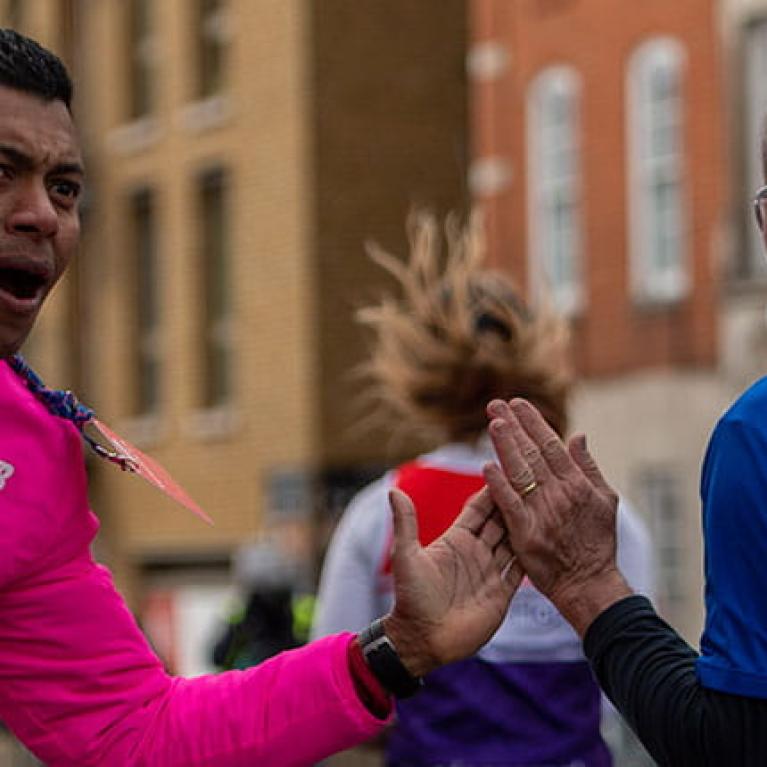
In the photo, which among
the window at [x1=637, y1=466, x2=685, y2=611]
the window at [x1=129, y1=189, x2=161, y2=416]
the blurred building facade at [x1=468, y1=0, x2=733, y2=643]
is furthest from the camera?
the window at [x1=129, y1=189, x2=161, y2=416]

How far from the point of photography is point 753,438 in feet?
8.69

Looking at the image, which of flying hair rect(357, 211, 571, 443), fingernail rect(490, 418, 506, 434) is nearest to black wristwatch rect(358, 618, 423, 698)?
Result: fingernail rect(490, 418, 506, 434)

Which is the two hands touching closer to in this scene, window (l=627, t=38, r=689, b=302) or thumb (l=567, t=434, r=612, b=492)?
thumb (l=567, t=434, r=612, b=492)

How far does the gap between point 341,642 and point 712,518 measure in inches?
21.4

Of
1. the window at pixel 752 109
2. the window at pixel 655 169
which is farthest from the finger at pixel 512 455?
the window at pixel 655 169

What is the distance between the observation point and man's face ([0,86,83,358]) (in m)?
2.90

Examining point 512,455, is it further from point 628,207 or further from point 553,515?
point 628,207

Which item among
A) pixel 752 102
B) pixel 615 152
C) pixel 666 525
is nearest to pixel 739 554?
pixel 752 102

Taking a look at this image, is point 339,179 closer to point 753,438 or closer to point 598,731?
point 598,731

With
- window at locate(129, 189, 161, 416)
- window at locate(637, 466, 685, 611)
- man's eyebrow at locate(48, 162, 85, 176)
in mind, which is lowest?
window at locate(637, 466, 685, 611)

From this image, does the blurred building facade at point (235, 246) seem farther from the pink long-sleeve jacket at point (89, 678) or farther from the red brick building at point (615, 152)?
the pink long-sleeve jacket at point (89, 678)

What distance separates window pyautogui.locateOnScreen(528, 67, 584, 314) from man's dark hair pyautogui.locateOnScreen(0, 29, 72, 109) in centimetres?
1878

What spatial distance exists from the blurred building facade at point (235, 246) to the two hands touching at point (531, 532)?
55.3 feet

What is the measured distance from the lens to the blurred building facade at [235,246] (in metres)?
21.3
